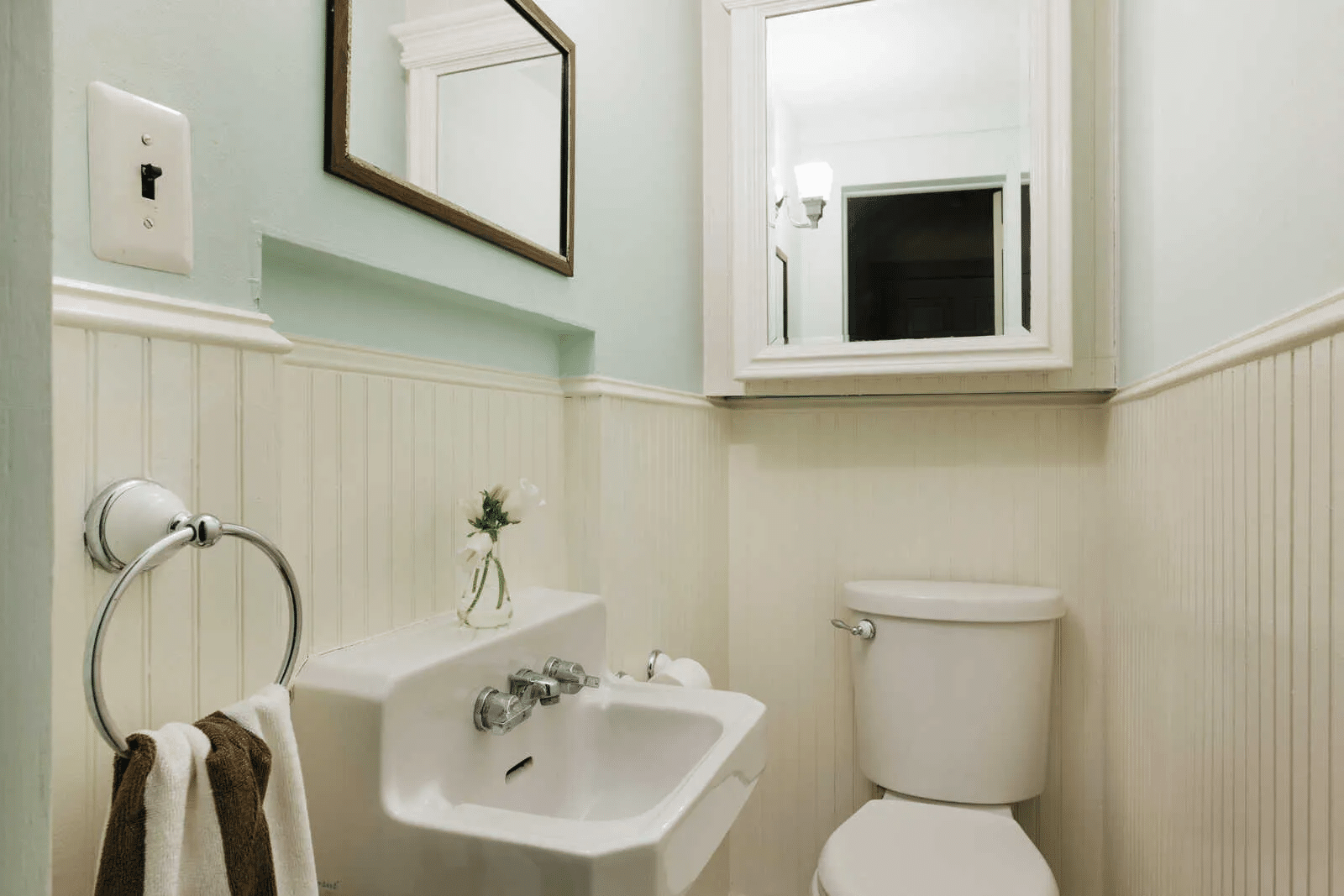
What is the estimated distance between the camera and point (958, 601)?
5.43 ft

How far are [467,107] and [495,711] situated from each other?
750 mm

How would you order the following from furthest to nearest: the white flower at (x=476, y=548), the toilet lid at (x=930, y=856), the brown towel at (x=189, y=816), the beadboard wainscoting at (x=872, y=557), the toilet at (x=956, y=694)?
the beadboard wainscoting at (x=872, y=557) → the toilet at (x=956, y=694) → the toilet lid at (x=930, y=856) → the white flower at (x=476, y=548) → the brown towel at (x=189, y=816)

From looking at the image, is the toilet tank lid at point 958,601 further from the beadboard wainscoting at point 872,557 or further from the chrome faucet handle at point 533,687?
the chrome faucet handle at point 533,687

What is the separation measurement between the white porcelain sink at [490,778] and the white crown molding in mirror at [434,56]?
0.56 m

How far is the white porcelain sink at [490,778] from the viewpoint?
72 centimetres

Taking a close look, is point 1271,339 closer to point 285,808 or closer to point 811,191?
point 285,808

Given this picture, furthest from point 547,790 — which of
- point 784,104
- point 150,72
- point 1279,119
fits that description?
point 784,104

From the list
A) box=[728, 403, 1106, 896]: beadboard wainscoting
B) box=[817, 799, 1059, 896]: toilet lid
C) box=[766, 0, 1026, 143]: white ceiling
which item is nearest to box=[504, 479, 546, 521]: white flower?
box=[817, 799, 1059, 896]: toilet lid

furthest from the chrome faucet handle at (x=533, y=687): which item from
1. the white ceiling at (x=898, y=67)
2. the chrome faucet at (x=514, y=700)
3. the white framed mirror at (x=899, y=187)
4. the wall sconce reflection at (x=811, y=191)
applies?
the white ceiling at (x=898, y=67)

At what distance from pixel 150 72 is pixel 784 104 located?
144 centimetres

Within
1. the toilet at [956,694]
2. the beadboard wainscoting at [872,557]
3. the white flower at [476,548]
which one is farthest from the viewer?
the beadboard wainscoting at [872,557]

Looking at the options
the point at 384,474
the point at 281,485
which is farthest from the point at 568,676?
the point at 281,485

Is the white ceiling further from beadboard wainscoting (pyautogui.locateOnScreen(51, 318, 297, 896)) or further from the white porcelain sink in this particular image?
beadboard wainscoting (pyautogui.locateOnScreen(51, 318, 297, 896))

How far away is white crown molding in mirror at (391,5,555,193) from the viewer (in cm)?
94
